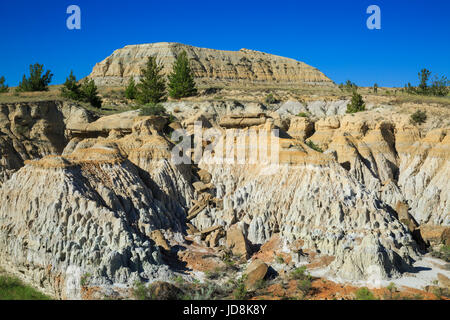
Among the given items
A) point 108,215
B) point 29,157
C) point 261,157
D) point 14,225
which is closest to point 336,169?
point 261,157

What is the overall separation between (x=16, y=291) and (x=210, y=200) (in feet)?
41.0

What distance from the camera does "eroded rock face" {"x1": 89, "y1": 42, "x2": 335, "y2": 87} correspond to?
309 feet

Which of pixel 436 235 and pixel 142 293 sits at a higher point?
pixel 436 235

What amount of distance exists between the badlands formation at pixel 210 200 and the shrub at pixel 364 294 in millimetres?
1112

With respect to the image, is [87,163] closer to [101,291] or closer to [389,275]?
[101,291]

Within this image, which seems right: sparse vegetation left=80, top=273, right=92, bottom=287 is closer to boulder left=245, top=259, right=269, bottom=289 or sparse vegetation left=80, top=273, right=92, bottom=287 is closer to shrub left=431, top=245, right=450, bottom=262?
boulder left=245, top=259, right=269, bottom=289

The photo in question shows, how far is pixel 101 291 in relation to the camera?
17.0 m

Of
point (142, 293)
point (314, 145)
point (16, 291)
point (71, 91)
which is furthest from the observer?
point (71, 91)

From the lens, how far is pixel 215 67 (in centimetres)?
9681

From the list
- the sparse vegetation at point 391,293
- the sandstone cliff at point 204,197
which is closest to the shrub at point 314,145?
the sandstone cliff at point 204,197

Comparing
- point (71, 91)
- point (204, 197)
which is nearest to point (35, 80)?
point (71, 91)

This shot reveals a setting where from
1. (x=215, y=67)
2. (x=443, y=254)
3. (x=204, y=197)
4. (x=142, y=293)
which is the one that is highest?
(x=215, y=67)

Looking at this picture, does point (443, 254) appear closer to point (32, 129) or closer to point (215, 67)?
point (32, 129)

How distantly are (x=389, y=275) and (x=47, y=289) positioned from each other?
16414mm
